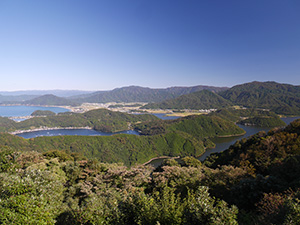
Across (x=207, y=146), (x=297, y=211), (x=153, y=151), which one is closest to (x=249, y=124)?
(x=207, y=146)

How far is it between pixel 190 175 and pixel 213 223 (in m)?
12.4

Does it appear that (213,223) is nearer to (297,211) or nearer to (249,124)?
(297,211)

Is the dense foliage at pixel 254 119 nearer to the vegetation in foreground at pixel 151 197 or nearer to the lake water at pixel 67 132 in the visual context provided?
the lake water at pixel 67 132

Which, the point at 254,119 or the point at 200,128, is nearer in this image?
the point at 200,128

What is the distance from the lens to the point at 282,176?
602 inches

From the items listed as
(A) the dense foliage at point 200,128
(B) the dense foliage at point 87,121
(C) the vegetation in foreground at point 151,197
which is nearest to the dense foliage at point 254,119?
(A) the dense foliage at point 200,128

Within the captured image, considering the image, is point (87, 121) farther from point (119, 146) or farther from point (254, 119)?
point (254, 119)

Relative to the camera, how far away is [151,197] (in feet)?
32.8

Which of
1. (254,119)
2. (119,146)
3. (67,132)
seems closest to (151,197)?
(119,146)

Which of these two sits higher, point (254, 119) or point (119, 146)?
point (254, 119)

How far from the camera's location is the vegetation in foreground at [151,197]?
7.43 metres

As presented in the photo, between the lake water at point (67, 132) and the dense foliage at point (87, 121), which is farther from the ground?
the dense foliage at point (87, 121)

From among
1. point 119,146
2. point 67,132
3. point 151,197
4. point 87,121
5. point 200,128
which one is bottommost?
point 67,132

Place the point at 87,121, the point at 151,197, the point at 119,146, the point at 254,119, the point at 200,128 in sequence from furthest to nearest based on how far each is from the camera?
the point at 87,121, the point at 254,119, the point at 200,128, the point at 119,146, the point at 151,197
